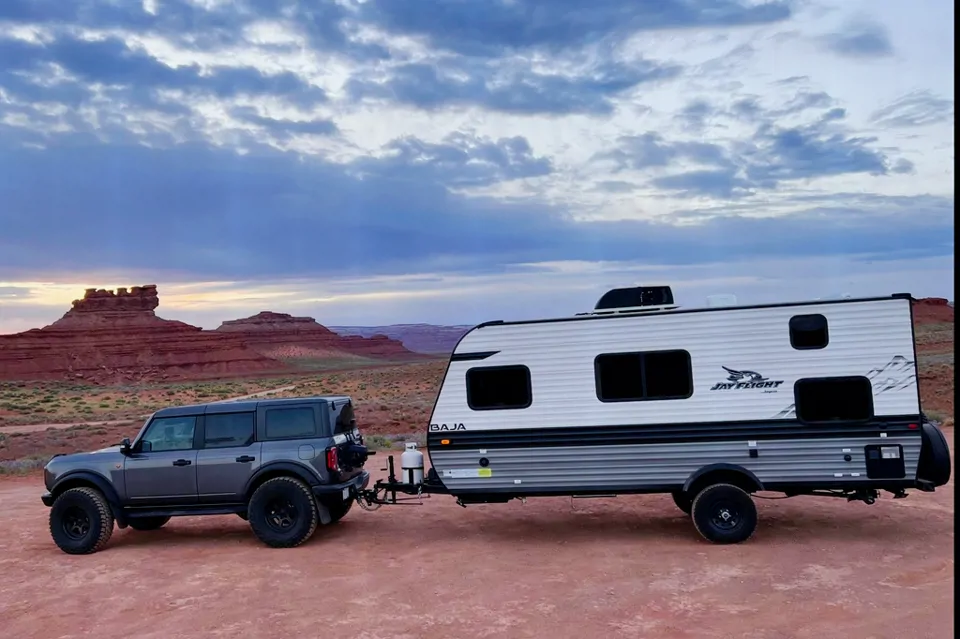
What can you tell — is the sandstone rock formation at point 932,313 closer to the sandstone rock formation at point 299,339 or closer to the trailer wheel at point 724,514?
the sandstone rock formation at point 299,339

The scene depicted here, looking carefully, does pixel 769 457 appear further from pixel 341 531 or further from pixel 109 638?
pixel 109 638

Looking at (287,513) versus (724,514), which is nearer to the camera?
(724,514)

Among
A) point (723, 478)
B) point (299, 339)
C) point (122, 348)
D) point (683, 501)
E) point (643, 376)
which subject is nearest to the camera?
point (723, 478)

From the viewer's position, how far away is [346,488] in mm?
11148

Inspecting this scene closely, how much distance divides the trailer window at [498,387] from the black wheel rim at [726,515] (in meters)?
2.88

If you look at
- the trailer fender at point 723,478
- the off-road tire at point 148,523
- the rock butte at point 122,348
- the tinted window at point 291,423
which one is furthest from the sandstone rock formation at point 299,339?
the trailer fender at point 723,478

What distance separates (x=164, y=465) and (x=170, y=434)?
17.9 inches

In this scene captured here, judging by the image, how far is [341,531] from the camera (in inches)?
474

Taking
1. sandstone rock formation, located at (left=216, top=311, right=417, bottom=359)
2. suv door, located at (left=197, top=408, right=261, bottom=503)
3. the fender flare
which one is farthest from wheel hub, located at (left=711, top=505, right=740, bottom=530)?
sandstone rock formation, located at (left=216, top=311, right=417, bottom=359)

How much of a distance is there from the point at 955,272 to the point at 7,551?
516 inches

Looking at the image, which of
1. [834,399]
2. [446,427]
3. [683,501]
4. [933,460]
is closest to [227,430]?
[446,427]

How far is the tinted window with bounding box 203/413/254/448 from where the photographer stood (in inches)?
441

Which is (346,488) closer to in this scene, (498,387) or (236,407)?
(236,407)

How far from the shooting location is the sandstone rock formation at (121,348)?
320ft
